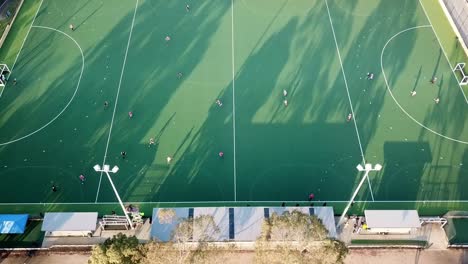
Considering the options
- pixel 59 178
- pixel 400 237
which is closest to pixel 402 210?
pixel 400 237

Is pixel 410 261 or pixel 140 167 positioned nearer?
pixel 410 261

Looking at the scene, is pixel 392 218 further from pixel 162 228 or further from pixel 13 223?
pixel 13 223

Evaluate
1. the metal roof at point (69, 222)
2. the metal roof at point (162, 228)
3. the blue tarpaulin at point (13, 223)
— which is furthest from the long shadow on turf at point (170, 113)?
the blue tarpaulin at point (13, 223)

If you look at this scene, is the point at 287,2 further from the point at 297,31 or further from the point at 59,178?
the point at 59,178

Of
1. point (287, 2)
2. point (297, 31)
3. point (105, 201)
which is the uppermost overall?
point (287, 2)

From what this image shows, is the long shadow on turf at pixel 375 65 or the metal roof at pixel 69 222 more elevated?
the long shadow on turf at pixel 375 65

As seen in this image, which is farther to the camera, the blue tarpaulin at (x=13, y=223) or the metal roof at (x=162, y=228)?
the blue tarpaulin at (x=13, y=223)

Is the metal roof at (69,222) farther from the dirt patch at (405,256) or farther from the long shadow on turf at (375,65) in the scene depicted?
the long shadow on turf at (375,65)
